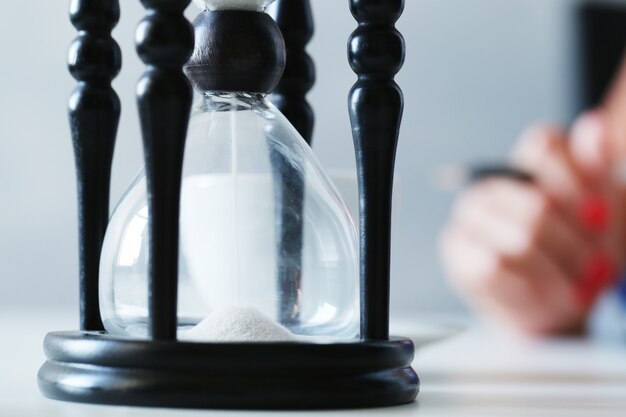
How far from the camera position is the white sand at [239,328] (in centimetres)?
70

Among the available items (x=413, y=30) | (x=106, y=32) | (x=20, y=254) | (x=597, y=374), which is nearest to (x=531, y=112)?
(x=413, y=30)

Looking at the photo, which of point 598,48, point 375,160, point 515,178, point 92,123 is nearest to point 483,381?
point 375,160

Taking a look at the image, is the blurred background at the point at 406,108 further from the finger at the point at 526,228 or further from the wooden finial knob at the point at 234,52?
the wooden finial knob at the point at 234,52

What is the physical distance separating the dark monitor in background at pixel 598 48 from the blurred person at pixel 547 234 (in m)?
0.56

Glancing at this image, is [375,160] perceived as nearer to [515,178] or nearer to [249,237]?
[249,237]

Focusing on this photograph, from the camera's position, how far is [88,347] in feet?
2.23

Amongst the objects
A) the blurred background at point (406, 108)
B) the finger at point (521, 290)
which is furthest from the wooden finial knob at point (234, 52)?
the blurred background at point (406, 108)

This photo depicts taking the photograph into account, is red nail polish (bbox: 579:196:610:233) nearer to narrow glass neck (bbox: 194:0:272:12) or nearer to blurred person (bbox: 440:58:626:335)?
blurred person (bbox: 440:58:626:335)

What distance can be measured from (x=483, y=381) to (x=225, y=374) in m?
0.45

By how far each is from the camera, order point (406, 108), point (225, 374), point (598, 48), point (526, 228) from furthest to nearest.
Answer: point (598, 48)
point (406, 108)
point (526, 228)
point (225, 374)

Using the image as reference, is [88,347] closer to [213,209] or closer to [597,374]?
[213,209]

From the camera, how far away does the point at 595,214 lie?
8.00ft

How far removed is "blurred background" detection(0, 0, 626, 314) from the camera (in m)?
Result: 2.58

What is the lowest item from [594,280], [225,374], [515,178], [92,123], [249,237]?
[225,374]
